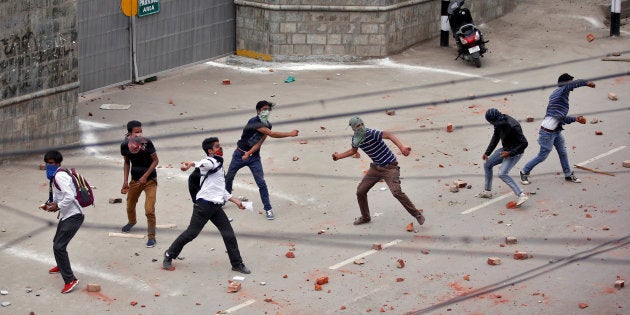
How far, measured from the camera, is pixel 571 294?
39.6ft

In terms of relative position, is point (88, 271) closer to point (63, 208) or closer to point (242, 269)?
point (63, 208)

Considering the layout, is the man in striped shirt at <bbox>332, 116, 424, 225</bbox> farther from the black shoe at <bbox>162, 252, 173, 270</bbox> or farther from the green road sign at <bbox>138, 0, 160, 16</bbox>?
the green road sign at <bbox>138, 0, 160, 16</bbox>

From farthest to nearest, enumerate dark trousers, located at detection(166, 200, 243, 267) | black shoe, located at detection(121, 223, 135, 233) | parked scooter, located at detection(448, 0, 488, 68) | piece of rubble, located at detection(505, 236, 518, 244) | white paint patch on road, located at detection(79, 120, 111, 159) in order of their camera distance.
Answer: parked scooter, located at detection(448, 0, 488, 68)
white paint patch on road, located at detection(79, 120, 111, 159)
black shoe, located at detection(121, 223, 135, 233)
piece of rubble, located at detection(505, 236, 518, 244)
dark trousers, located at detection(166, 200, 243, 267)

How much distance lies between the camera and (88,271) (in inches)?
506

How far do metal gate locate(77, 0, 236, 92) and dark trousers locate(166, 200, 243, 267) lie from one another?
7536 mm

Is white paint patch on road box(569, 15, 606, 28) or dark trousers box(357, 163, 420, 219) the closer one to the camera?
dark trousers box(357, 163, 420, 219)

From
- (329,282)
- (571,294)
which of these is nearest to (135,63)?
(329,282)

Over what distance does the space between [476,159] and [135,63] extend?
22.6 ft

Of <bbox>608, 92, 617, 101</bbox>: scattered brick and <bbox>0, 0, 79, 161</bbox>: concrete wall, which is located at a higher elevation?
<bbox>0, 0, 79, 161</bbox>: concrete wall

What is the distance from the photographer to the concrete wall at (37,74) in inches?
640

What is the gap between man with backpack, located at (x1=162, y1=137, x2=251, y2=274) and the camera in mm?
12438

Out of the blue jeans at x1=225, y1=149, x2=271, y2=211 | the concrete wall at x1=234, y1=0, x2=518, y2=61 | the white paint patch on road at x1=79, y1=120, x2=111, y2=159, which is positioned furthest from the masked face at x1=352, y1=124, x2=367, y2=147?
the concrete wall at x1=234, y1=0, x2=518, y2=61

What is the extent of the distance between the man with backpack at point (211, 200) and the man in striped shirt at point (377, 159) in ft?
5.62

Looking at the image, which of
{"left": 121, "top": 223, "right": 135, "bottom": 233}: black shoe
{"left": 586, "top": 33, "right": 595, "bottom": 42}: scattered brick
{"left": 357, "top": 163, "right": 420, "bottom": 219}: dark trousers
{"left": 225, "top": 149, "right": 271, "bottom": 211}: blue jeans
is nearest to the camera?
{"left": 357, "top": 163, "right": 420, "bottom": 219}: dark trousers
